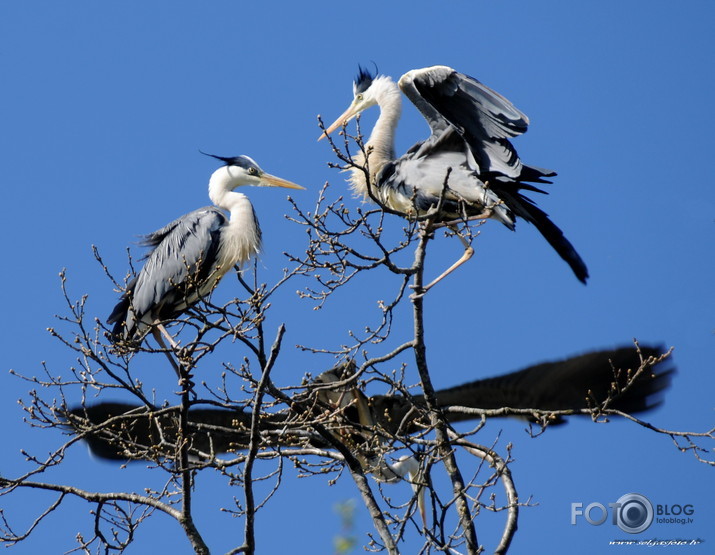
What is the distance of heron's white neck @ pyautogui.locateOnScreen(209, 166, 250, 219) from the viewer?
793cm

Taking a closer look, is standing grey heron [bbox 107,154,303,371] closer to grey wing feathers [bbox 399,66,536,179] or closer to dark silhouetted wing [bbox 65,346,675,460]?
dark silhouetted wing [bbox 65,346,675,460]

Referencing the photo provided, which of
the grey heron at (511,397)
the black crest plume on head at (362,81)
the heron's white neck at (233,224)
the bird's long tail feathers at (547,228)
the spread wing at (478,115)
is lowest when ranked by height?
the grey heron at (511,397)

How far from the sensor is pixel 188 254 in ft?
23.8

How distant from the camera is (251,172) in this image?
8.09 metres

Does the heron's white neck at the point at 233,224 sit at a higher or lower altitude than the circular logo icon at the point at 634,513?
higher

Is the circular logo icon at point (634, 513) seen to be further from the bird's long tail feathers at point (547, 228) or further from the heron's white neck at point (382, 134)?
the heron's white neck at point (382, 134)

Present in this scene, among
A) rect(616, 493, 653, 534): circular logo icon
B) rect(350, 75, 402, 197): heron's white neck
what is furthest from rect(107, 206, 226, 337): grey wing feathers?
rect(616, 493, 653, 534): circular logo icon

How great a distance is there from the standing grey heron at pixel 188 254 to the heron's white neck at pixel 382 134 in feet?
1.99

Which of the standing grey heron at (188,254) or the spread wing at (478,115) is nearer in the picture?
the spread wing at (478,115)

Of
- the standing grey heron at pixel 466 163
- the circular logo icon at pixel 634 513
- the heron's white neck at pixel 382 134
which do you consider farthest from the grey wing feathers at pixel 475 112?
the circular logo icon at pixel 634 513

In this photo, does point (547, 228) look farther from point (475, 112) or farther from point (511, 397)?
point (511, 397)

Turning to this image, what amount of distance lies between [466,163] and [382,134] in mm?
1378

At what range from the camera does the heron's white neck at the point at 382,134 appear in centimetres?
756

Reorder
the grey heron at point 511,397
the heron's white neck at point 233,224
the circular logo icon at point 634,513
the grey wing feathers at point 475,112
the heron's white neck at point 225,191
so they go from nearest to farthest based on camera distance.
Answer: the grey wing feathers at point 475,112, the grey heron at point 511,397, the circular logo icon at point 634,513, the heron's white neck at point 233,224, the heron's white neck at point 225,191
